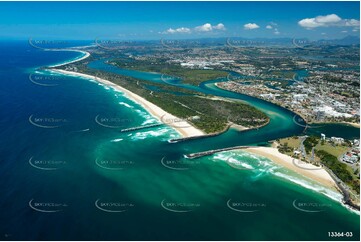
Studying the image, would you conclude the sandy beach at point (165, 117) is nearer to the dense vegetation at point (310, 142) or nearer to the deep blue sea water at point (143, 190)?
the deep blue sea water at point (143, 190)

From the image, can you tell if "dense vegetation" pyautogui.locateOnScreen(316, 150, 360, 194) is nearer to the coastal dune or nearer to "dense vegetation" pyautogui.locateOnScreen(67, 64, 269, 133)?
the coastal dune

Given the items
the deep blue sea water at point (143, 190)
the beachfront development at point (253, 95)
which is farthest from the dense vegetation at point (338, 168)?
the deep blue sea water at point (143, 190)

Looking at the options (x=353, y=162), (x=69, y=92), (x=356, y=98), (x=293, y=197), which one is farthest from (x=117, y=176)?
(x=356, y=98)

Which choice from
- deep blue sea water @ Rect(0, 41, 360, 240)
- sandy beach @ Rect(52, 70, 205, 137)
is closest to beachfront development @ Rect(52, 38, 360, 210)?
sandy beach @ Rect(52, 70, 205, 137)

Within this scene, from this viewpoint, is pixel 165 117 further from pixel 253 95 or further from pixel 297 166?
pixel 253 95

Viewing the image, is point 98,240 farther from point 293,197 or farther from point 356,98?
point 356,98

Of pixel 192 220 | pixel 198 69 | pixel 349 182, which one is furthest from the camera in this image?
pixel 198 69
